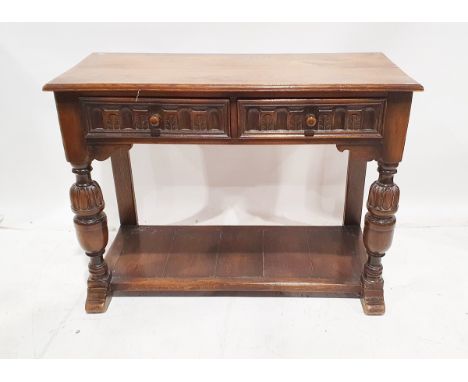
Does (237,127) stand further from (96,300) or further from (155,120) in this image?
(96,300)

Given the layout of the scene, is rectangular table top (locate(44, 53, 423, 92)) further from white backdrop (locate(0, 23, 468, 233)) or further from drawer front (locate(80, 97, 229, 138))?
white backdrop (locate(0, 23, 468, 233))

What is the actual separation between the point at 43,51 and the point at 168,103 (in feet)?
3.46

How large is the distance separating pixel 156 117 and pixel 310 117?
50cm

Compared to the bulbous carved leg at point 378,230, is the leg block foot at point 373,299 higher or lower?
lower

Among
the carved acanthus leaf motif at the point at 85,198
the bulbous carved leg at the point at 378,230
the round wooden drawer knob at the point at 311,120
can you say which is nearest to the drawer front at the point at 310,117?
the round wooden drawer knob at the point at 311,120

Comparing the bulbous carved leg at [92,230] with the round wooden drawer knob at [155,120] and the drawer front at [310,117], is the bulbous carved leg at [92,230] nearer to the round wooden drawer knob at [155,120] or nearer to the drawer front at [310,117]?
the round wooden drawer knob at [155,120]

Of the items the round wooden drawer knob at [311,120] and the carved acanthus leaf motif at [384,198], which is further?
the carved acanthus leaf motif at [384,198]

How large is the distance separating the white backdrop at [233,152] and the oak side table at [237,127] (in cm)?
35

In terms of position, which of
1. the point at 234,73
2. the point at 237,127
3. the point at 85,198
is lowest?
the point at 85,198

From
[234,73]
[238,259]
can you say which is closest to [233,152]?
[238,259]

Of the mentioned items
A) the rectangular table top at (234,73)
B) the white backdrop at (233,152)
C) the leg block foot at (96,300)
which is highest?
the rectangular table top at (234,73)

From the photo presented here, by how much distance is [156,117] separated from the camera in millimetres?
1705

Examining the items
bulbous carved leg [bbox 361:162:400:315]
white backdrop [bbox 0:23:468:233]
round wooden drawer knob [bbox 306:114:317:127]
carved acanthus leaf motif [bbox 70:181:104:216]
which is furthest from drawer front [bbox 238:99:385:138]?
white backdrop [bbox 0:23:468:233]

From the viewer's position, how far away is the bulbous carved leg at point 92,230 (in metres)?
1.85
